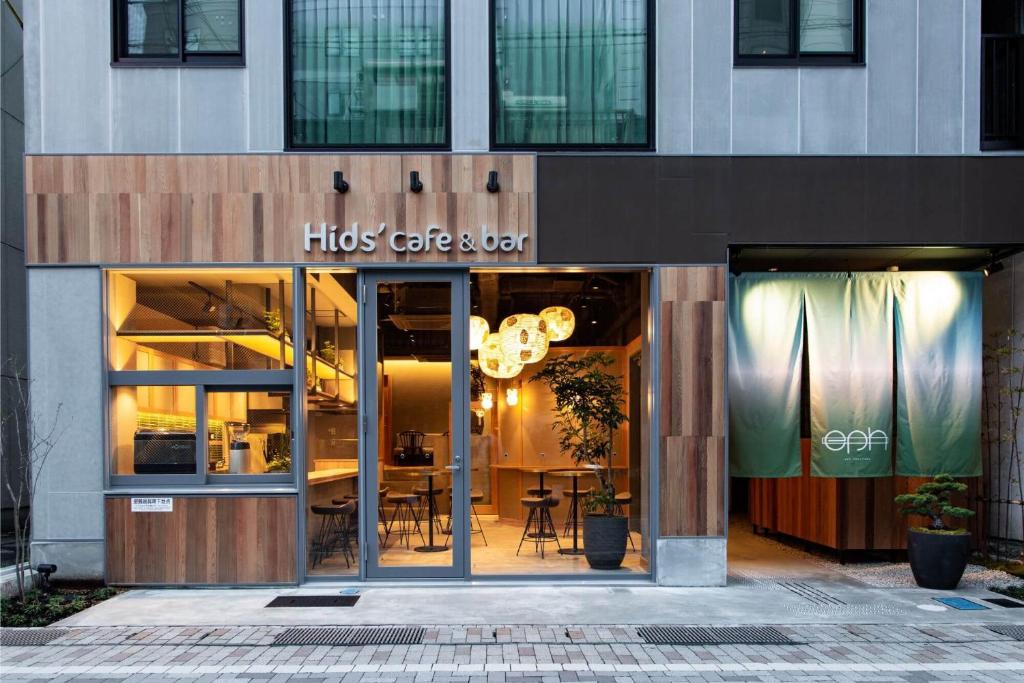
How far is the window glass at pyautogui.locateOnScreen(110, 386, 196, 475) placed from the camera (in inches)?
344

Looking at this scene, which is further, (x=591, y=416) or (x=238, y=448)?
(x=591, y=416)

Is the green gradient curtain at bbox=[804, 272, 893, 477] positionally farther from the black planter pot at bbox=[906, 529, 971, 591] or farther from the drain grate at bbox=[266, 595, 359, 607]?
the drain grate at bbox=[266, 595, 359, 607]

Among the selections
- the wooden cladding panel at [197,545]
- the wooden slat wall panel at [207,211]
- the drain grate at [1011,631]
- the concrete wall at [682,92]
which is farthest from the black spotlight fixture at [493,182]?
the drain grate at [1011,631]

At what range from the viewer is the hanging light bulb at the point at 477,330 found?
30.8 feet

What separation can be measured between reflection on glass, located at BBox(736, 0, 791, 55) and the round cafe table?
17.0 feet

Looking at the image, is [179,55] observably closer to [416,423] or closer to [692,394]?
[416,423]

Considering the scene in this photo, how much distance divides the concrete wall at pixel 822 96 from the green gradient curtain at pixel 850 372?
5.11 ft

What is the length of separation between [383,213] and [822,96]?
4940 millimetres

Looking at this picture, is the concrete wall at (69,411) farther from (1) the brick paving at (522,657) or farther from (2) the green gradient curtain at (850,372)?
(2) the green gradient curtain at (850,372)

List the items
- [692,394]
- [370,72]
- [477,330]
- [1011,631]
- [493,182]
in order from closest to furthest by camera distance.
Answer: [1011,631] → [493,182] → [692,394] → [370,72] → [477,330]

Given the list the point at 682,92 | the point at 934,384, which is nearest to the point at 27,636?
the point at 682,92

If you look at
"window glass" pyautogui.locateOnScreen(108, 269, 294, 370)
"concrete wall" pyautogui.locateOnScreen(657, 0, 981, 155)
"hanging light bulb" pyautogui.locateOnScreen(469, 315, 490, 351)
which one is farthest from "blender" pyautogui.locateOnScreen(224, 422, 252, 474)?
"concrete wall" pyautogui.locateOnScreen(657, 0, 981, 155)

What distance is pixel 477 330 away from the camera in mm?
9570

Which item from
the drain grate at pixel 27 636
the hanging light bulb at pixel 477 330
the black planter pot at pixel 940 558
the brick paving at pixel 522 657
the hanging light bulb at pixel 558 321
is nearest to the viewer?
the brick paving at pixel 522 657
